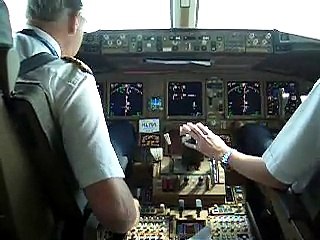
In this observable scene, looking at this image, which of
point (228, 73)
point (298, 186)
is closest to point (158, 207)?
point (298, 186)

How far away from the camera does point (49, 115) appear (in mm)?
1608

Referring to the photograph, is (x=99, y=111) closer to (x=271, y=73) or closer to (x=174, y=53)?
(x=174, y=53)

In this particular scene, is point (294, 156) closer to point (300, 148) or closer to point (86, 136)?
point (300, 148)

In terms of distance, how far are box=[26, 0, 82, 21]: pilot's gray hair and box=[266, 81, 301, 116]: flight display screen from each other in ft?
4.93

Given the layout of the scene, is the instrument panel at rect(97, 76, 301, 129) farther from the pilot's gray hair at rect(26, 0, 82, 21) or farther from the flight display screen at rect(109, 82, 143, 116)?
the pilot's gray hair at rect(26, 0, 82, 21)

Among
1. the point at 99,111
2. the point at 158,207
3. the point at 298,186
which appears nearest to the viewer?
the point at 99,111

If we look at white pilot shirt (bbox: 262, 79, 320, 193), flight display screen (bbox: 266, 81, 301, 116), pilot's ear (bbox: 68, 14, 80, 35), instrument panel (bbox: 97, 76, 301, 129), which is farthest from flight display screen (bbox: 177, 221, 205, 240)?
flight display screen (bbox: 266, 81, 301, 116)

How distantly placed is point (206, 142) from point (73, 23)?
26.8 inches

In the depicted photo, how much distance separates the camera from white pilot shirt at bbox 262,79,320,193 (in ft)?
5.66

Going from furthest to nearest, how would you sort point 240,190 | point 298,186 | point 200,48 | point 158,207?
point 200,48 < point 240,190 < point 158,207 < point 298,186

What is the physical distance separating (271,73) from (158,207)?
1.14 m

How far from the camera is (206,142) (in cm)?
227

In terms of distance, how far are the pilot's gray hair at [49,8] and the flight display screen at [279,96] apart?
150 centimetres

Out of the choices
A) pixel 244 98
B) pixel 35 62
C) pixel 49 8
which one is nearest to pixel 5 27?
pixel 35 62
